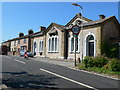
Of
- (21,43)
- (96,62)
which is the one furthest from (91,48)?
(21,43)

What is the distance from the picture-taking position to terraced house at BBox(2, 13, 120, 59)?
23453 millimetres

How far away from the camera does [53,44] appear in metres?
32.8

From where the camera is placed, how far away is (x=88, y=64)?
14.9 metres

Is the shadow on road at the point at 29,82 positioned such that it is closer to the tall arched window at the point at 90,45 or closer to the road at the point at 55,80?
the road at the point at 55,80

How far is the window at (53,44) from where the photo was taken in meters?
31.7

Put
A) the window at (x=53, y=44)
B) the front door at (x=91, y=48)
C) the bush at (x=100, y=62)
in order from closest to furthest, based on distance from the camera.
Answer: the bush at (x=100, y=62)
the front door at (x=91, y=48)
the window at (x=53, y=44)

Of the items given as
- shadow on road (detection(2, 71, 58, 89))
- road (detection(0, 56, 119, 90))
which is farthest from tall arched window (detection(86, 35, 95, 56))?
shadow on road (detection(2, 71, 58, 89))

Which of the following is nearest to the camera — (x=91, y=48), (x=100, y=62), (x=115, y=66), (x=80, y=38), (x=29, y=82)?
(x=29, y=82)

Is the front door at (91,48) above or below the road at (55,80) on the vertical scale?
above

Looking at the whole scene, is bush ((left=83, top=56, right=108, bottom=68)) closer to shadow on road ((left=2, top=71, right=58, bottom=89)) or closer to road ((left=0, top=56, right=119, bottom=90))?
road ((left=0, top=56, right=119, bottom=90))

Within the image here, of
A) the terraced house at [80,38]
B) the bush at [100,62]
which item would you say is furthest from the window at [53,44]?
the bush at [100,62]

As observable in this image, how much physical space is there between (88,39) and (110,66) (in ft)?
42.1

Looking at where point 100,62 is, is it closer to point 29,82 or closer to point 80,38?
point 29,82

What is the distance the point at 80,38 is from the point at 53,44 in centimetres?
828
